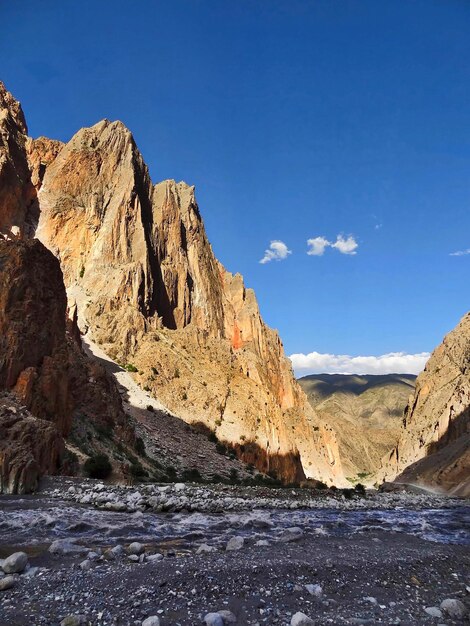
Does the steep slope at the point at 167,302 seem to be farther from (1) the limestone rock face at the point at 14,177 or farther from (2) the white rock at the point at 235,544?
(2) the white rock at the point at 235,544

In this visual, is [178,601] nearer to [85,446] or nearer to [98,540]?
[98,540]

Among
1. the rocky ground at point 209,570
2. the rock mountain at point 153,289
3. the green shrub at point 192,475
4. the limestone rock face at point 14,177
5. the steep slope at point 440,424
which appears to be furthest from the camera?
the limestone rock face at point 14,177

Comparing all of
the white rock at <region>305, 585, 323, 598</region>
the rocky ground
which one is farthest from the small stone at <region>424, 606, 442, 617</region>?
the white rock at <region>305, 585, 323, 598</region>

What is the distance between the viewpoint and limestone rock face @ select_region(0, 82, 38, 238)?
64938mm

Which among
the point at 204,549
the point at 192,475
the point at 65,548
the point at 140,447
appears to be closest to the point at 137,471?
the point at 140,447

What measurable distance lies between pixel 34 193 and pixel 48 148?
1325 centimetres

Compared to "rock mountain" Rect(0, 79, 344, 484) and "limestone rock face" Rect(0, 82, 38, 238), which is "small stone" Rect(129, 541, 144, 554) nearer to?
"rock mountain" Rect(0, 79, 344, 484)

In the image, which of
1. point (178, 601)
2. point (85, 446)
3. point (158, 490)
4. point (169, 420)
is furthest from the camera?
point (169, 420)

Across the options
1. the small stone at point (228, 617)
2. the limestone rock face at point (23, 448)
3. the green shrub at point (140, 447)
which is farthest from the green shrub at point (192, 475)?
the small stone at point (228, 617)

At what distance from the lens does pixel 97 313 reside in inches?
2650

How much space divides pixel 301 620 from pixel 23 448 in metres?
13.7

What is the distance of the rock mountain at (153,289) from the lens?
63062mm

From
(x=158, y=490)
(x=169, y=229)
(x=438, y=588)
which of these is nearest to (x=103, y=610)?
(x=438, y=588)

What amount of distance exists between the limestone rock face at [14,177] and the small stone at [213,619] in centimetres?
6507
